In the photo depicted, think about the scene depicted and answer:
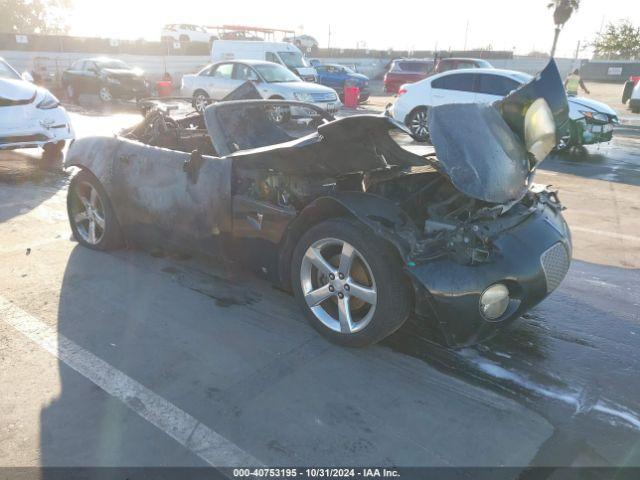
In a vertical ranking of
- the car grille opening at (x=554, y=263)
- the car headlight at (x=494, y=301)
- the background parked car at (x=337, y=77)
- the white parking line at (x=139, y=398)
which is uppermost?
the background parked car at (x=337, y=77)

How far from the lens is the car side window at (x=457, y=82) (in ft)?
37.5

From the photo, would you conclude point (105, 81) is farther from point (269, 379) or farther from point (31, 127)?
point (269, 379)

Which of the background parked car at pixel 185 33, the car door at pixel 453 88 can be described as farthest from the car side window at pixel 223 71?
the background parked car at pixel 185 33

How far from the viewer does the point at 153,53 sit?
28.7m

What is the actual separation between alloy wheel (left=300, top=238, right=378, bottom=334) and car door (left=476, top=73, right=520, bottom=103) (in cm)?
889

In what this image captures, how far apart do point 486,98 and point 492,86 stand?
273mm

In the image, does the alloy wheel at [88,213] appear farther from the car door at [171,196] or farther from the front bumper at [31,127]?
the front bumper at [31,127]

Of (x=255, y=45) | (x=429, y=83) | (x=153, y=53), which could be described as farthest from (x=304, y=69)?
(x=153, y=53)

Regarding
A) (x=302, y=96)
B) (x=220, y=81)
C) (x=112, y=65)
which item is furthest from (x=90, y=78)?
(x=302, y=96)

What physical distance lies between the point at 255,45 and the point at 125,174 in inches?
661

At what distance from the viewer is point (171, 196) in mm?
4000

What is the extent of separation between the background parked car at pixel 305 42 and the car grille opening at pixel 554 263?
3759cm

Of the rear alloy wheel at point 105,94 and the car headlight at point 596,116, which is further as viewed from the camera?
the rear alloy wheel at point 105,94

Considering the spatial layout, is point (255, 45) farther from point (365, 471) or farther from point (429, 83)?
point (365, 471)
